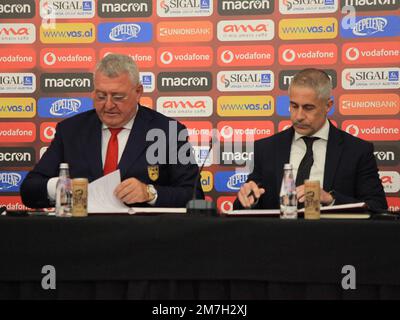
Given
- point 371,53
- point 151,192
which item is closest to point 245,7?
point 371,53

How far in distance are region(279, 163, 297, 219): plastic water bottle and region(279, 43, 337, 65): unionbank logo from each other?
240 cm

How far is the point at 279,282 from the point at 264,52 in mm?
2855

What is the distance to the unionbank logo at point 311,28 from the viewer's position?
193 inches

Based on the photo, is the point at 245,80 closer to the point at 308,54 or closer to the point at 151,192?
the point at 308,54

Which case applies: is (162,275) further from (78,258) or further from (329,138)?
(329,138)

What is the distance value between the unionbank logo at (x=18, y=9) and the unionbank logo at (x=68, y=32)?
147 millimetres

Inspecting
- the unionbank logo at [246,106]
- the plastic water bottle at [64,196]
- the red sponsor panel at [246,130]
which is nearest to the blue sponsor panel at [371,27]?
the unionbank logo at [246,106]

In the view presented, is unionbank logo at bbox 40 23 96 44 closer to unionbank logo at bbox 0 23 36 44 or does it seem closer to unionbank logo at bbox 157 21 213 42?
unionbank logo at bbox 0 23 36 44

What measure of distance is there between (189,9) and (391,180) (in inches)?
73.5

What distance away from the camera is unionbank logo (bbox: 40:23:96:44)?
5070mm

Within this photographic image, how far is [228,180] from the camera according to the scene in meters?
5.00

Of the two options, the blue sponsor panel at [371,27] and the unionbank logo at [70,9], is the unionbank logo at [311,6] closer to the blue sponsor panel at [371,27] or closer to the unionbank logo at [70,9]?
the blue sponsor panel at [371,27]

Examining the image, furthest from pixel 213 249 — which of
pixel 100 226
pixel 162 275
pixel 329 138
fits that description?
pixel 329 138

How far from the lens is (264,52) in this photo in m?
4.94
